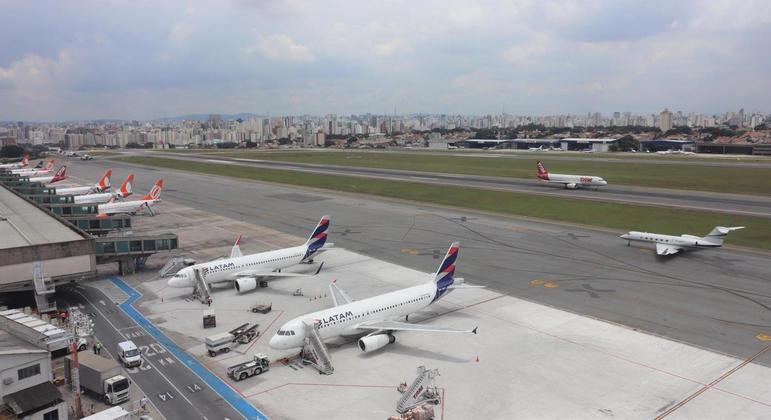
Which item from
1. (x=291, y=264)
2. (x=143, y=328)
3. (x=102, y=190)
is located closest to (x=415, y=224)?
(x=291, y=264)

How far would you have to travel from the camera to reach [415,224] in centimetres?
8706

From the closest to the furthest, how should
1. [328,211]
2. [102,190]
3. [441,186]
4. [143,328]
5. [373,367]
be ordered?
1. [373,367]
2. [143,328]
3. [328,211]
4. [102,190]
5. [441,186]

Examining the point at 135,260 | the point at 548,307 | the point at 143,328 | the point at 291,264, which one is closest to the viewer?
the point at 143,328

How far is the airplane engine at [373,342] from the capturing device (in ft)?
122

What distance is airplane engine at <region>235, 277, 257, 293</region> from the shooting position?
51438mm

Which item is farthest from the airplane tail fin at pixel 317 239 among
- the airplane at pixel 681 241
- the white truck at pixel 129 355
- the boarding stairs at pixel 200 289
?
the airplane at pixel 681 241

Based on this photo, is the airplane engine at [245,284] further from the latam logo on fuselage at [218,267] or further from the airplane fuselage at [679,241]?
the airplane fuselage at [679,241]

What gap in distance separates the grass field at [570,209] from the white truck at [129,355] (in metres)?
70.1

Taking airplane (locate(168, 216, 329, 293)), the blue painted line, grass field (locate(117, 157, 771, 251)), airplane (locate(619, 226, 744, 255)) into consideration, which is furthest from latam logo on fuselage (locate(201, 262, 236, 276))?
grass field (locate(117, 157, 771, 251))

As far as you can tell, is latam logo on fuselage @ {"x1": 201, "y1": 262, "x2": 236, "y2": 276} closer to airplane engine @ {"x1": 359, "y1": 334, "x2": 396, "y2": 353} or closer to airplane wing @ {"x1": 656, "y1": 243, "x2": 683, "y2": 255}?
airplane engine @ {"x1": 359, "y1": 334, "x2": 396, "y2": 353}

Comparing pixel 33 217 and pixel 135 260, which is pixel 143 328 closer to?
pixel 135 260

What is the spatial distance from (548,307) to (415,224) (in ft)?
135

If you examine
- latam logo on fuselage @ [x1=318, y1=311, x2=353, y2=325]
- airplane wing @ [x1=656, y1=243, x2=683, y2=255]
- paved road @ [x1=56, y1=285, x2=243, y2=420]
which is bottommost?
paved road @ [x1=56, y1=285, x2=243, y2=420]

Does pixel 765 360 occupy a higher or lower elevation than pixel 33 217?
lower
